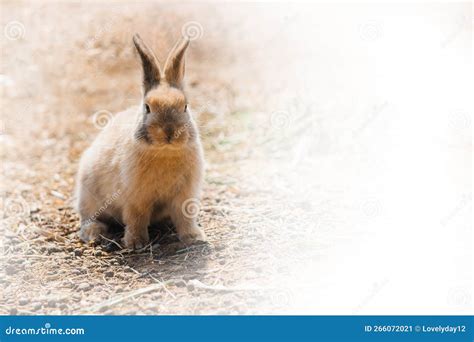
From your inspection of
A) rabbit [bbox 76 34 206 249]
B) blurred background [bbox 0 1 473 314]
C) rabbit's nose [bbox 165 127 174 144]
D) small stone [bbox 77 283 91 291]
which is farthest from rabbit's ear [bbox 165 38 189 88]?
small stone [bbox 77 283 91 291]

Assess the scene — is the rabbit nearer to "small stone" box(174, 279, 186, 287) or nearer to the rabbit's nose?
the rabbit's nose

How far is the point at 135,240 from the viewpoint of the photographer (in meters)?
5.14

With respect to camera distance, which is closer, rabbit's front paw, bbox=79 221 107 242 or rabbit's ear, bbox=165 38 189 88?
rabbit's ear, bbox=165 38 189 88

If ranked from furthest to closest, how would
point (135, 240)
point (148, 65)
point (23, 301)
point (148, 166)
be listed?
1. point (135, 240)
2. point (148, 166)
3. point (148, 65)
4. point (23, 301)

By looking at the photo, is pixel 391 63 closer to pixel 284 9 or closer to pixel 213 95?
pixel 284 9

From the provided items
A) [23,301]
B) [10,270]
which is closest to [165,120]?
[23,301]

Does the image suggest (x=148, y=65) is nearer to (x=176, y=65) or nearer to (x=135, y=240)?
(x=176, y=65)

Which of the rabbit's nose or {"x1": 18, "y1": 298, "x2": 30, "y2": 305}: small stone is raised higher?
the rabbit's nose

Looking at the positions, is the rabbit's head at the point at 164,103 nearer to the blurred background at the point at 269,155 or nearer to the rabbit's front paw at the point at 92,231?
the blurred background at the point at 269,155

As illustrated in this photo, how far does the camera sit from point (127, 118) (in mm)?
5387

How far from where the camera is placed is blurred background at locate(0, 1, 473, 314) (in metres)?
4.51

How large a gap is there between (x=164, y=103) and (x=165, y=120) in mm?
133

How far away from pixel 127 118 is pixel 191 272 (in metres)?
1.55
